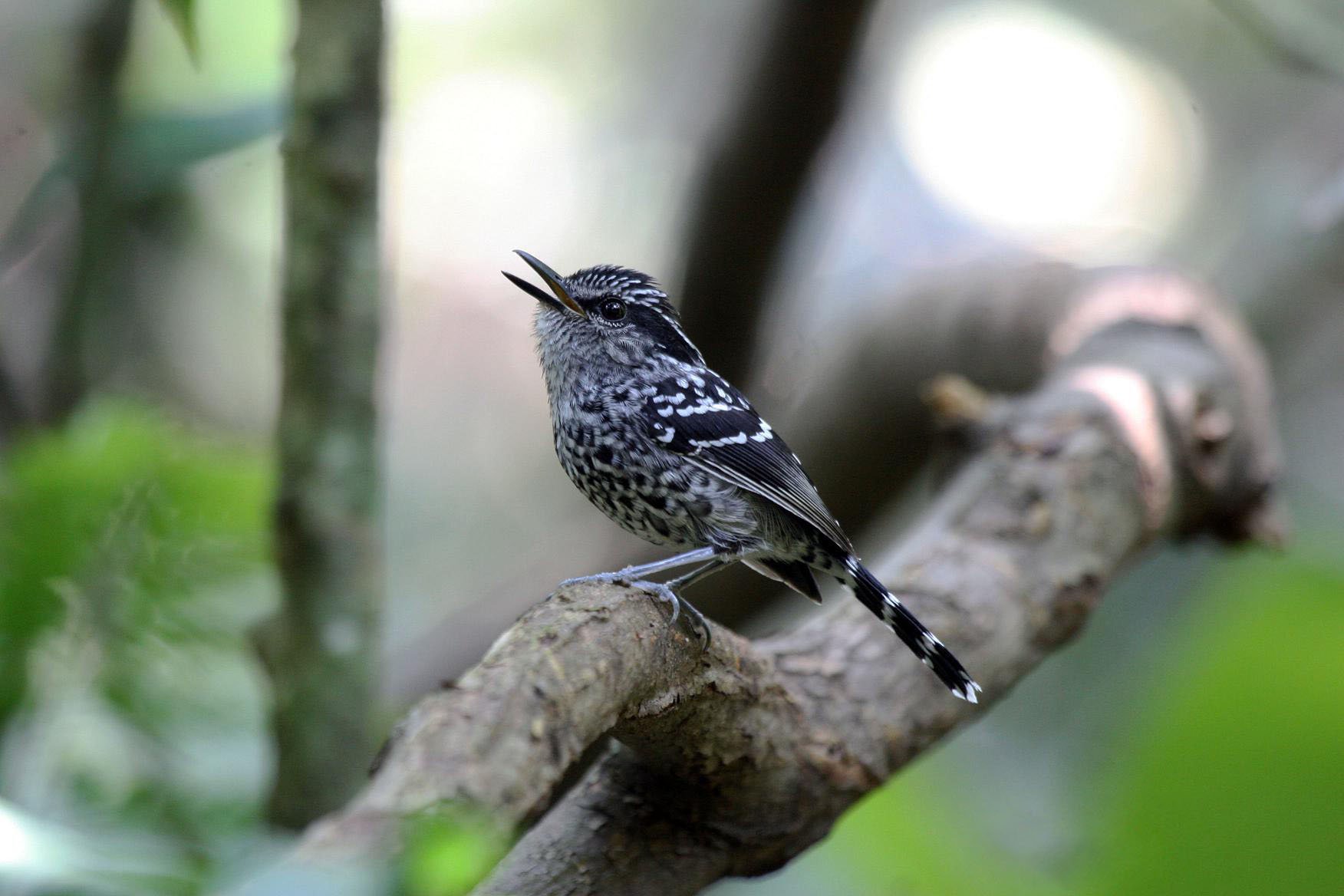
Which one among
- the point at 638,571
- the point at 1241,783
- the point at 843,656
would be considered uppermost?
the point at 638,571

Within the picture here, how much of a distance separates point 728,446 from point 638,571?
64cm

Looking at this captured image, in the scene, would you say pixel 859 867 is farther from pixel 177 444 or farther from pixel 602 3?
pixel 602 3

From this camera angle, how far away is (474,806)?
5.63ft

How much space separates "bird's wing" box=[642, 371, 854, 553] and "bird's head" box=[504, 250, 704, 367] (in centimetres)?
22

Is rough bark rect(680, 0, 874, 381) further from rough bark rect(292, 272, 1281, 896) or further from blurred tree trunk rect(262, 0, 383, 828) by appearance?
blurred tree trunk rect(262, 0, 383, 828)

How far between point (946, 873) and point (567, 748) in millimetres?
2763

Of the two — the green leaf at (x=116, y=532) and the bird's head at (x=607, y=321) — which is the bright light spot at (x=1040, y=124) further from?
the green leaf at (x=116, y=532)

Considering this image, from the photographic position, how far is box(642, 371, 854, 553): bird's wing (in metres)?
3.72

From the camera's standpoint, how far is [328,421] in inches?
140

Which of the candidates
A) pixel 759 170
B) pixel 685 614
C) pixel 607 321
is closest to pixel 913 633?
pixel 685 614

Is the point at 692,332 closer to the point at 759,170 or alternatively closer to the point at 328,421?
the point at 759,170

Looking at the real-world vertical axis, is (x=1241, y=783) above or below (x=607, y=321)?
below

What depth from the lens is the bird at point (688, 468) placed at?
3.69 m

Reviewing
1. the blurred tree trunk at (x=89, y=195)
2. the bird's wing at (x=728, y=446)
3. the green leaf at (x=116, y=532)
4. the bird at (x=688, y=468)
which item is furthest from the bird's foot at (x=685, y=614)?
the blurred tree trunk at (x=89, y=195)
